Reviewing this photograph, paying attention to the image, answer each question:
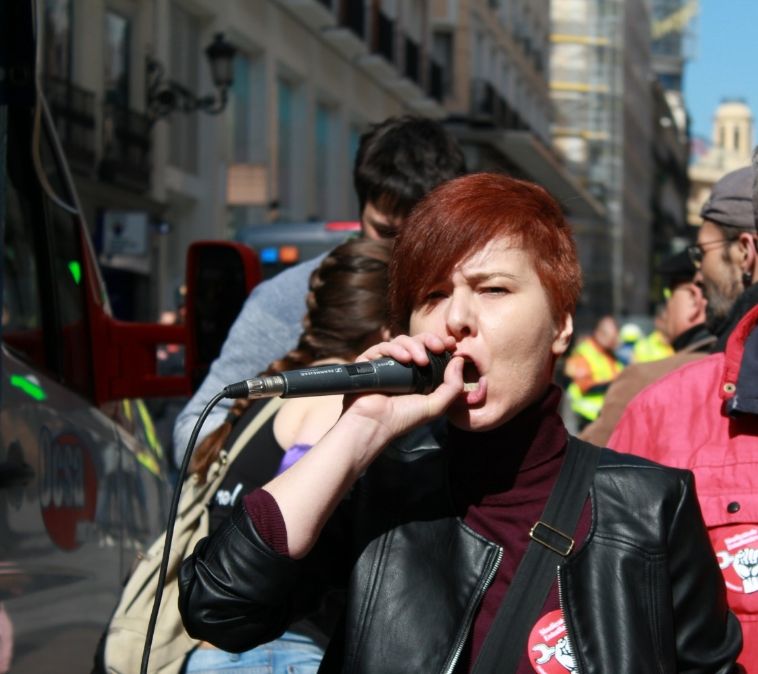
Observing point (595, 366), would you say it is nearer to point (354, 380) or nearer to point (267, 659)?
point (267, 659)

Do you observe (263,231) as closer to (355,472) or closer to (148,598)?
(148,598)

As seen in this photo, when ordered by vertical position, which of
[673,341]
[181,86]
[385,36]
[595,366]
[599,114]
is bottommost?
[595,366]

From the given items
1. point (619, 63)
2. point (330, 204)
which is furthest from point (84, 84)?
point (619, 63)

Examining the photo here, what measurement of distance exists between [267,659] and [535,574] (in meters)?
0.93

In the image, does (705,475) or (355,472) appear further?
(705,475)

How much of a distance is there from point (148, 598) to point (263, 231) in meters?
12.6

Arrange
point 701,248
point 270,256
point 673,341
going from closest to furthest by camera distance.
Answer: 1. point 701,248
2. point 673,341
3. point 270,256

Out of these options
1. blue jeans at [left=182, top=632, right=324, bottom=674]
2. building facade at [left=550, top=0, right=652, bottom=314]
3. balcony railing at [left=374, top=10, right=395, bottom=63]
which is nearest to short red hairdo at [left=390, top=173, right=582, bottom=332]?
blue jeans at [left=182, top=632, right=324, bottom=674]

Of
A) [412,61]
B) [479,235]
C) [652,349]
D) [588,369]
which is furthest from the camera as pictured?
[412,61]

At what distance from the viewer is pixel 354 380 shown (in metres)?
2.33

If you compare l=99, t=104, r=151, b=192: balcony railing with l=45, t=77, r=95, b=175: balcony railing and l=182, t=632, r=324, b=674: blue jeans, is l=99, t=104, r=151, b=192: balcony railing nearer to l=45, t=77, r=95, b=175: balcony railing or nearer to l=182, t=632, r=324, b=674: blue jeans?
l=45, t=77, r=95, b=175: balcony railing

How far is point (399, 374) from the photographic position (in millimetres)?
2334

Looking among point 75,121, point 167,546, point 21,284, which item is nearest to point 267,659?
point 167,546

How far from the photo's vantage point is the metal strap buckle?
2.37 meters
